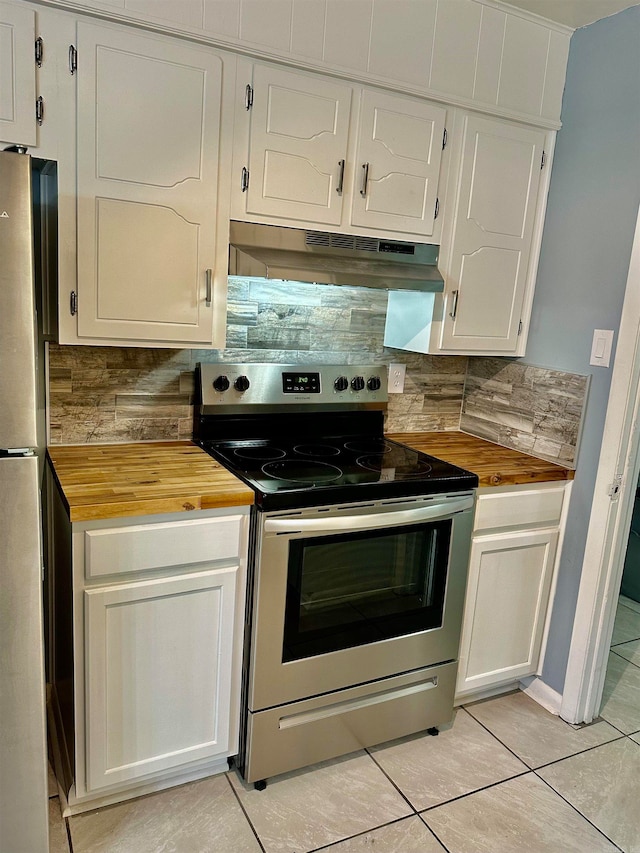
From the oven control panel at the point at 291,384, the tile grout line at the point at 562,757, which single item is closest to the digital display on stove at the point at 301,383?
the oven control panel at the point at 291,384

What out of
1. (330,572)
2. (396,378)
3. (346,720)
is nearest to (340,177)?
(396,378)

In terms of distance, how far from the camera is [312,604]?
1.95 metres

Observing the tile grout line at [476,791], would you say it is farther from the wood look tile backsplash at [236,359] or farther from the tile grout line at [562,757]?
the wood look tile backsplash at [236,359]

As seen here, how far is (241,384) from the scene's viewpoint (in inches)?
89.7

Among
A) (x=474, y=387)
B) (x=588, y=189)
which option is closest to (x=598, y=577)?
(x=474, y=387)

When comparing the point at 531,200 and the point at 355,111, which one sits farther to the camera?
the point at 531,200

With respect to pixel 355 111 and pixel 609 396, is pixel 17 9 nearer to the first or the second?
pixel 355 111

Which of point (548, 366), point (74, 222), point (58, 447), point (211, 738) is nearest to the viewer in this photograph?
point (74, 222)

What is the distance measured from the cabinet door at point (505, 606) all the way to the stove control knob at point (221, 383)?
1.04 metres

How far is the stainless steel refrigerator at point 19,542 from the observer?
1.33 metres

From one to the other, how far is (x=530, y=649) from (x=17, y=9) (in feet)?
8.68

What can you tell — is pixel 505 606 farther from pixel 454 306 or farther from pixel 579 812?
pixel 454 306

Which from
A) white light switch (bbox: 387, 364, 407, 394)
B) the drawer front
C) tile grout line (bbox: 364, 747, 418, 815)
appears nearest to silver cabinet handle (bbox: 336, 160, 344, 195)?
white light switch (bbox: 387, 364, 407, 394)

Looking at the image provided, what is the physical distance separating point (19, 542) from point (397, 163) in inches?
64.3
